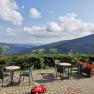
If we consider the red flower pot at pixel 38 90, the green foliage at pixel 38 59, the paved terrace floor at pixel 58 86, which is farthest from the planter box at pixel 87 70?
the red flower pot at pixel 38 90

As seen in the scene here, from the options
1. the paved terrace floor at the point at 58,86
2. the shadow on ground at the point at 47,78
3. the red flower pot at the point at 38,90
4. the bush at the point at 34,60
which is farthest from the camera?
the bush at the point at 34,60

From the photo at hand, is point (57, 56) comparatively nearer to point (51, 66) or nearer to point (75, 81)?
point (51, 66)

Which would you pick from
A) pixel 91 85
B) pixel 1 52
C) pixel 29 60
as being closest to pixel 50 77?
pixel 91 85

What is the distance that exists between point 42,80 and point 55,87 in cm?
170

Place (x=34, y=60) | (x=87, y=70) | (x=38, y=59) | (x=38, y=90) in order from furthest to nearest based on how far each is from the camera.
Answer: (x=34, y=60) < (x=38, y=59) < (x=87, y=70) < (x=38, y=90)

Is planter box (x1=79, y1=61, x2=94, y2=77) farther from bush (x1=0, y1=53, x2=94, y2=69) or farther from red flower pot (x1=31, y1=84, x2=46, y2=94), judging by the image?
red flower pot (x1=31, y1=84, x2=46, y2=94)

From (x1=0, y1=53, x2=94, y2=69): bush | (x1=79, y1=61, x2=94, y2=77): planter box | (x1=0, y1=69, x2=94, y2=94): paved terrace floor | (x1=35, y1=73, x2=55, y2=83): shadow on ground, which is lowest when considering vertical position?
(x1=0, y1=69, x2=94, y2=94): paved terrace floor

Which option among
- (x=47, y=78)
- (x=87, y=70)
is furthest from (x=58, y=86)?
(x=87, y=70)

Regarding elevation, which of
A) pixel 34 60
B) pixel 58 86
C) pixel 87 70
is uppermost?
pixel 34 60

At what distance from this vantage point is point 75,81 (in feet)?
37.7

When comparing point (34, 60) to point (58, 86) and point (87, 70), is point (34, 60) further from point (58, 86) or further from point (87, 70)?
point (58, 86)

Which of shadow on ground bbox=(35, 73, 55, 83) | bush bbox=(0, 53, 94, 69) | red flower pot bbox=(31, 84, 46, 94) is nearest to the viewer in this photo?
red flower pot bbox=(31, 84, 46, 94)

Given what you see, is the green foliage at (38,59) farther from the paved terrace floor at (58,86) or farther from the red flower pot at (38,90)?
the red flower pot at (38,90)

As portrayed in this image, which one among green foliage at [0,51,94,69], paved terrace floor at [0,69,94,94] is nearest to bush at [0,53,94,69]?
green foliage at [0,51,94,69]
